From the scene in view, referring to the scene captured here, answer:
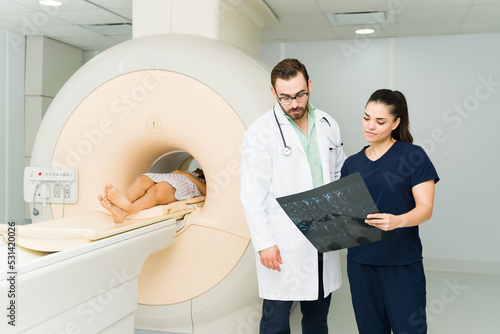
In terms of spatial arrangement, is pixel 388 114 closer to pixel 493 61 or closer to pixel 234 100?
pixel 234 100

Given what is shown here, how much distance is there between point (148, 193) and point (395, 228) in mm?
1138

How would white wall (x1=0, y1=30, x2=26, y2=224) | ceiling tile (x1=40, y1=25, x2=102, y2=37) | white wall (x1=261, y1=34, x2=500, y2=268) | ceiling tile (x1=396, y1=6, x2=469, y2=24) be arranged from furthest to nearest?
1. white wall (x1=0, y1=30, x2=26, y2=224)
2. ceiling tile (x1=40, y1=25, x2=102, y2=37)
3. white wall (x1=261, y1=34, x2=500, y2=268)
4. ceiling tile (x1=396, y1=6, x2=469, y2=24)

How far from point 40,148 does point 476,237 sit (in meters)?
2.86

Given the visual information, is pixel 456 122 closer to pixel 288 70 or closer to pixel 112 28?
pixel 288 70

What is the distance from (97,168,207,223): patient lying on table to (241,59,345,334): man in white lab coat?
53 cm

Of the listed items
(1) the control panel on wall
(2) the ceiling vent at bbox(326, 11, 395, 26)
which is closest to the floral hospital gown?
(1) the control panel on wall

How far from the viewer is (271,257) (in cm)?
147

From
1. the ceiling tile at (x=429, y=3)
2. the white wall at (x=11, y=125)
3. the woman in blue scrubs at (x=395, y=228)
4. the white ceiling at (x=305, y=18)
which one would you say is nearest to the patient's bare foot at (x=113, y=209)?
the woman in blue scrubs at (x=395, y=228)

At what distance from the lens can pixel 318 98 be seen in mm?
3660

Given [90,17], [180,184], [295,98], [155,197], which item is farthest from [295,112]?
[90,17]

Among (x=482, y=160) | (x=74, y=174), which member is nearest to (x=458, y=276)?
(x=482, y=160)

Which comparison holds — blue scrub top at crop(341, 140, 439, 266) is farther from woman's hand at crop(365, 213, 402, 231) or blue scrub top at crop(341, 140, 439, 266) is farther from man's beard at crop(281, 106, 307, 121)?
man's beard at crop(281, 106, 307, 121)

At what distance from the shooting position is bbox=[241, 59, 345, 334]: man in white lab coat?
1.48 meters

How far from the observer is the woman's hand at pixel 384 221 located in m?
1.24
